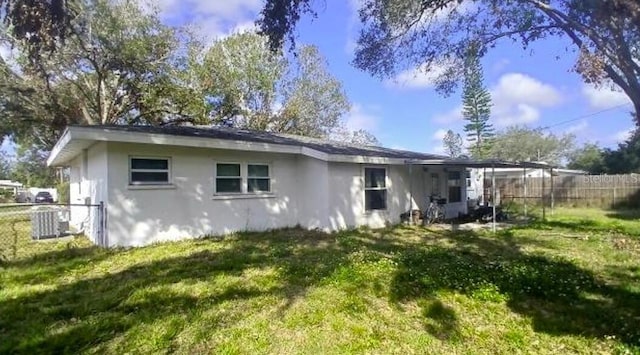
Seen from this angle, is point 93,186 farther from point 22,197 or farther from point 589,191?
point 22,197

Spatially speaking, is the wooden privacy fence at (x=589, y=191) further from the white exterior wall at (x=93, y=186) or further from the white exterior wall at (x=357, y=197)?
the white exterior wall at (x=93, y=186)

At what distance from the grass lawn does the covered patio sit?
15.7ft

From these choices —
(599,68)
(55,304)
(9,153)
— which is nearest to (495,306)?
(599,68)

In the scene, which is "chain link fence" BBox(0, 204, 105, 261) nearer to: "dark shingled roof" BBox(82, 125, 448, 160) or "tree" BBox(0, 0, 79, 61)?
"dark shingled roof" BBox(82, 125, 448, 160)

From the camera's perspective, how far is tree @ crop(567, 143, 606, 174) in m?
30.5

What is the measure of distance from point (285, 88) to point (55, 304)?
77.0 feet

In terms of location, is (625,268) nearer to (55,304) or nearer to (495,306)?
(495,306)

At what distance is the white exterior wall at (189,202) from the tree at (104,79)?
30.4 feet

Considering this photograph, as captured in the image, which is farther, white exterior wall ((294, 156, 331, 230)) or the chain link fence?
white exterior wall ((294, 156, 331, 230))

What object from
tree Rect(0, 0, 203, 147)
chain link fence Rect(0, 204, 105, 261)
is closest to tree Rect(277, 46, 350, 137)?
tree Rect(0, 0, 203, 147)

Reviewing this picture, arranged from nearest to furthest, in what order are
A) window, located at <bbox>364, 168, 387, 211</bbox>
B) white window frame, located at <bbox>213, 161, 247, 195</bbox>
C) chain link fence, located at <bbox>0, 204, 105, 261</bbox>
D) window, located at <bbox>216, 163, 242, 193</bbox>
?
chain link fence, located at <bbox>0, 204, 105, 261</bbox> < white window frame, located at <bbox>213, 161, 247, 195</bbox> < window, located at <bbox>216, 163, 242, 193</bbox> < window, located at <bbox>364, 168, 387, 211</bbox>

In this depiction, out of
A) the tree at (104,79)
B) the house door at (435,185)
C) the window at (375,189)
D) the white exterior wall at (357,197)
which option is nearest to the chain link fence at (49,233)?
the white exterior wall at (357,197)

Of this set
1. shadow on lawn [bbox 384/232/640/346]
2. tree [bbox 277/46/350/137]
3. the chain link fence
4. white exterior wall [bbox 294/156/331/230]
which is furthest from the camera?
tree [bbox 277/46/350/137]

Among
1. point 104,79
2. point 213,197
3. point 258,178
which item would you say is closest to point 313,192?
point 258,178
